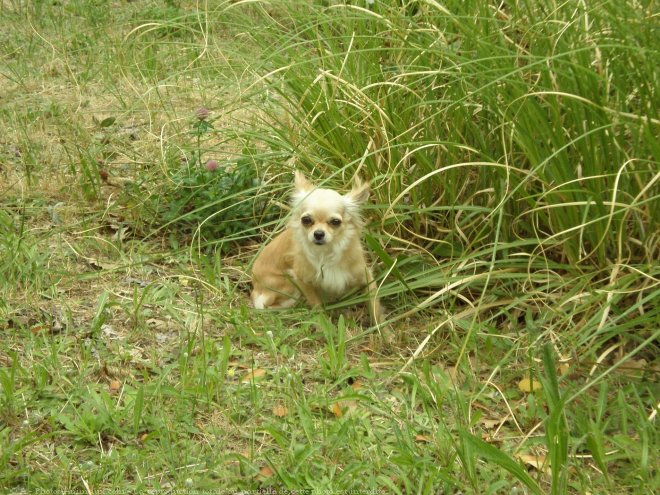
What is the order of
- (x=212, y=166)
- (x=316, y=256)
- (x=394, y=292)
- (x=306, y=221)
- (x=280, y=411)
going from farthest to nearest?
1. (x=212, y=166)
2. (x=316, y=256)
3. (x=306, y=221)
4. (x=394, y=292)
5. (x=280, y=411)

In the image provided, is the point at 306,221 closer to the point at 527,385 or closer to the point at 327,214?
the point at 327,214

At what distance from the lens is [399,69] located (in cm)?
421

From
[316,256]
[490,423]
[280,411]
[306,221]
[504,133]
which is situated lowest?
[490,423]

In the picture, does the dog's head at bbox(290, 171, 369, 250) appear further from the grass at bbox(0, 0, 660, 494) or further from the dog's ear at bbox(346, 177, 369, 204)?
the grass at bbox(0, 0, 660, 494)

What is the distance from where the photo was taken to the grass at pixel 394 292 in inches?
113

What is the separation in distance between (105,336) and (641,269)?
2.10 m

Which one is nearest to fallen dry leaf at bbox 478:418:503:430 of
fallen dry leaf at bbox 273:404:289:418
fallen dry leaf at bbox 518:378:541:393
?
fallen dry leaf at bbox 518:378:541:393

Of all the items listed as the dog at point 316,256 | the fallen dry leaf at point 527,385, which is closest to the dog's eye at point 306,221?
the dog at point 316,256

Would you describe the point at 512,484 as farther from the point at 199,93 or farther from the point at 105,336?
the point at 199,93

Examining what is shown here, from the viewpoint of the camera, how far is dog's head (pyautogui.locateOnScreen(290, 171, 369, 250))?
3998 millimetres

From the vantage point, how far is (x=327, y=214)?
4.01 m

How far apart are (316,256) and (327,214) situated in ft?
0.81

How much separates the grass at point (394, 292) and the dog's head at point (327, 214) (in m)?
0.15

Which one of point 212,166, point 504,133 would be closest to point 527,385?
point 504,133
